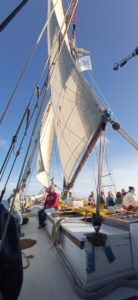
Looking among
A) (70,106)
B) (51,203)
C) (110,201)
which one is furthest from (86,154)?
(110,201)

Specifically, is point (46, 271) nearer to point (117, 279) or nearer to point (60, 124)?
point (117, 279)

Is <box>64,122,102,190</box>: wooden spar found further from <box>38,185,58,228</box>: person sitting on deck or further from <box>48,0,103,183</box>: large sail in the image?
<box>38,185,58,228</box>: person sitting on deck

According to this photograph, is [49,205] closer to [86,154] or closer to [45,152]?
[86,154]

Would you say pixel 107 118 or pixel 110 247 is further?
pixel 107 118

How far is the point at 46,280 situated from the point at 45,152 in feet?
40.8

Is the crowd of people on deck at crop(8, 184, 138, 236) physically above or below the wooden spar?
below

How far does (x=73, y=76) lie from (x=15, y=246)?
204 inches

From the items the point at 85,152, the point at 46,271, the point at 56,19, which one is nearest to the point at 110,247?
the point at 46,271

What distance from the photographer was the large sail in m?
4.51

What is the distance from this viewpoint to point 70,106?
243 inches

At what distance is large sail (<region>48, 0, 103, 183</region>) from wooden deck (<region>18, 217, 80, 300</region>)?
2649 millimetres

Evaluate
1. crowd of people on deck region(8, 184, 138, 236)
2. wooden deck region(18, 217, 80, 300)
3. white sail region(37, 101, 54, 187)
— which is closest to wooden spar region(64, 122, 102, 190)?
crowd of people on deck region(8, 184, 138, 236)

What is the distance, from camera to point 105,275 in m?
1.91

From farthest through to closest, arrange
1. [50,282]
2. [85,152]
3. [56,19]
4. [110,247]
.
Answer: [56,19]
[85,152]
[50,282]
[110,247]
